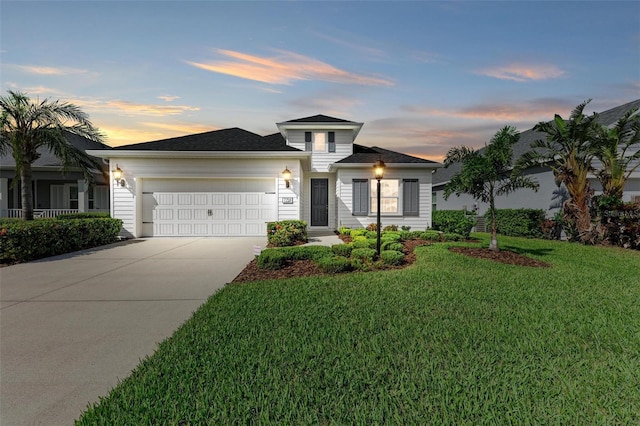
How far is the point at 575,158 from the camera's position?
11281mm

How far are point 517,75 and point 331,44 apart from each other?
21.9 feet

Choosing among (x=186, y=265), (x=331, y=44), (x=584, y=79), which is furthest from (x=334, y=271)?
(x=584, y=79)

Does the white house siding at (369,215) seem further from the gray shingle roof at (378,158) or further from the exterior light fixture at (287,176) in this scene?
the exterior light fixture at (287,176)

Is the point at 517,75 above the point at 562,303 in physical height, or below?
above

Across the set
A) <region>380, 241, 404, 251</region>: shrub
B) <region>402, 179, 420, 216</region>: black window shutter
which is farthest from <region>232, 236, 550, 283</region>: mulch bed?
<region>402, 179, 420, 216</region>: black window shutter

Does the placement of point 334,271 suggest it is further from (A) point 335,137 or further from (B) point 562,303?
(A) point 335,137

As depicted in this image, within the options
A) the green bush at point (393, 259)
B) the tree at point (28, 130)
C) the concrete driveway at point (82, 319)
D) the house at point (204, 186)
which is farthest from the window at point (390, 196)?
the tree at point (28, 130)

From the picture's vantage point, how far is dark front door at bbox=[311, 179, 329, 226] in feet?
50.9

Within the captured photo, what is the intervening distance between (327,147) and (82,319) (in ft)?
42.6

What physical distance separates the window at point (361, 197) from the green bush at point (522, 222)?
5740 mm

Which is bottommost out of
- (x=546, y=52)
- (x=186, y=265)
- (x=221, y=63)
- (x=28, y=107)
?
(x=186, y=265)

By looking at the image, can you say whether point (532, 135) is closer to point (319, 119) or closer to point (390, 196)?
point (390, 196)

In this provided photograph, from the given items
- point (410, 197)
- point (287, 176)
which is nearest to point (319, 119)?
point (287, 176)

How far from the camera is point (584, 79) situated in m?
12.0
